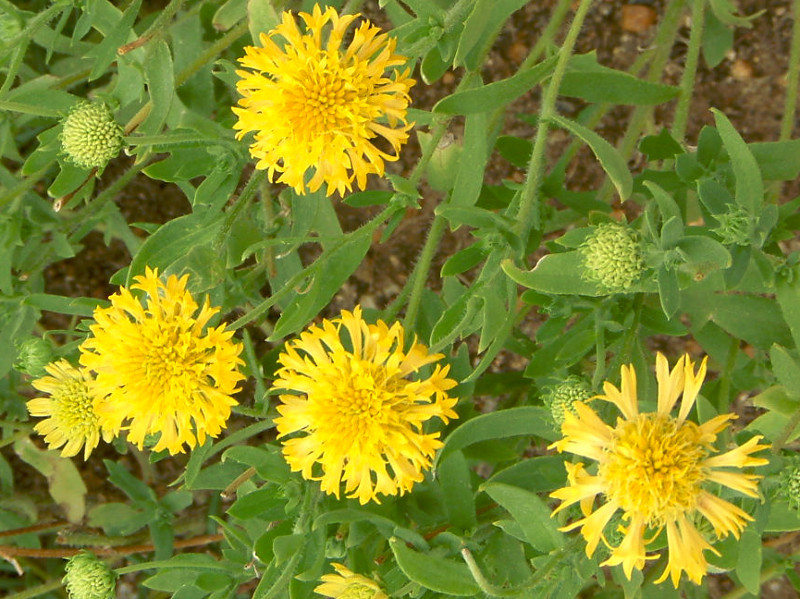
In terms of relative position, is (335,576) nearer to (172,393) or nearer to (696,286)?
(172,393)

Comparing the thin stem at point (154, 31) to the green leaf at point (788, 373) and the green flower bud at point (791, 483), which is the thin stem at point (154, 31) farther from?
the green flower bud at point (791, 483)

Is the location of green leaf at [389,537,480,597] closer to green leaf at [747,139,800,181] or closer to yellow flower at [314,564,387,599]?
yellow flower at [314,564,387,599]

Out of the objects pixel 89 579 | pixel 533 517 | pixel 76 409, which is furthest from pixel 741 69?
pixel 89 579

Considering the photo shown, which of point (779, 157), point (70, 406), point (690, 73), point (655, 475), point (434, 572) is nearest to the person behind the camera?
point (655, 475)

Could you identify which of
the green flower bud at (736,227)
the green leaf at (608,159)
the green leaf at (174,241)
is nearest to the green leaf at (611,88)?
the green leaf at (608,159)

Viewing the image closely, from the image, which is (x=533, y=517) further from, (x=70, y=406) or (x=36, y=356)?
(x=36, y=356)

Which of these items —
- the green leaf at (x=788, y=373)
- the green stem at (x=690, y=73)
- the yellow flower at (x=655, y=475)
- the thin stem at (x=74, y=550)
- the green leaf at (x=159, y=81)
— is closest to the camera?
the yellow flower at (x=655, y=475)

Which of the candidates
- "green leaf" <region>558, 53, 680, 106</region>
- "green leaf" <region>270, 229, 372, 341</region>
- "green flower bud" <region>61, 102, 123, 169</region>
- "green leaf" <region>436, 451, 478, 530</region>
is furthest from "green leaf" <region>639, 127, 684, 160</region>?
"green flower bud" <region>61, 102, 123, 169</region>
